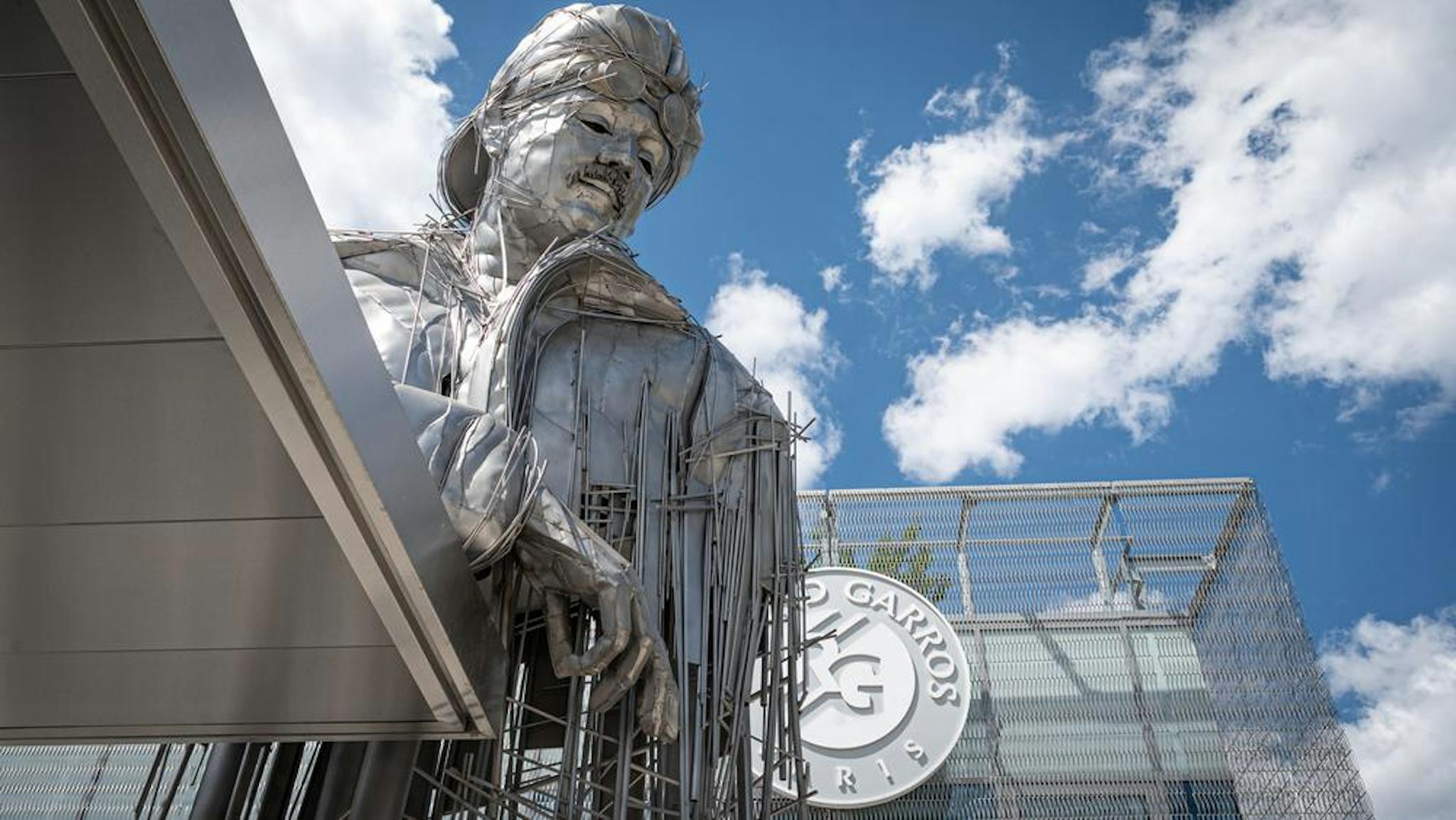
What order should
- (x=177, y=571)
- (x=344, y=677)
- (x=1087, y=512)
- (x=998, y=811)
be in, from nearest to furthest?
(x=177, y=571)
(x=344, y=677)
(x=998, y=811)
(x=1087, y=512)

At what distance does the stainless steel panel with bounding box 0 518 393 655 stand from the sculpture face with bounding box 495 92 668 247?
2.45 m

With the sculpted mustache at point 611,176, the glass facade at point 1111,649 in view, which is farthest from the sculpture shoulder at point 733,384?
the glass facade at point 1111,649

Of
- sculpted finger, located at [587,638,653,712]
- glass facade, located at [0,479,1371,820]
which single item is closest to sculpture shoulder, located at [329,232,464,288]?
sculpted finger, located at [587,638,653,712]

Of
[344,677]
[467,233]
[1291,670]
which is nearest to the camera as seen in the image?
[344,677]

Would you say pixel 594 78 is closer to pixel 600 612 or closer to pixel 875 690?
pixel 600 612

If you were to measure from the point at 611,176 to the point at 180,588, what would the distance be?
284cm

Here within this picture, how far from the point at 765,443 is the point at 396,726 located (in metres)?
2.02

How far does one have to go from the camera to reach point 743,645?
182 inches

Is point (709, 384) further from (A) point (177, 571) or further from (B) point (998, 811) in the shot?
(B) point (998, 811)

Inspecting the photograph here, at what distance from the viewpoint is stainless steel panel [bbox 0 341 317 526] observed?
97.3 inches

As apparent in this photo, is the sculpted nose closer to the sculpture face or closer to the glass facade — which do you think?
the sculpture face

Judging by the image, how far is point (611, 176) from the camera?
532 centimetres

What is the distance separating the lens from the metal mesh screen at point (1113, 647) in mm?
11211

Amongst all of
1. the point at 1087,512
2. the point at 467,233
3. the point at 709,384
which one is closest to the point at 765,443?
the point at 709,384
